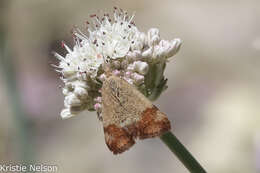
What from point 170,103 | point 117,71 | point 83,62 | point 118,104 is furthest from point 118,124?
point 170,103

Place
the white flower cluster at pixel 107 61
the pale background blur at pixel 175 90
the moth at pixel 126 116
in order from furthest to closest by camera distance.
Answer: the pale background blur at pixel 175 90 → the white flower cluster at pixel 107 61 → the moth at pixel 126 116

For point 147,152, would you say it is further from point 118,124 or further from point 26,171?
point 118,124

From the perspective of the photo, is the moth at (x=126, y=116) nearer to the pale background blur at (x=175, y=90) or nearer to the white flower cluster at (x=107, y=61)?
the white flower cluster at (x=107, y=61)

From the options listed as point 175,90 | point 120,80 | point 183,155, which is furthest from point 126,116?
point 175,90

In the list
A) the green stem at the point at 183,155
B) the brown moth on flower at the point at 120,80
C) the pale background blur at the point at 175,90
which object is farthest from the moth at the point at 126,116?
the pale background blur at the point at 175,90

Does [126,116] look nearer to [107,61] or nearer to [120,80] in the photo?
[120,80]

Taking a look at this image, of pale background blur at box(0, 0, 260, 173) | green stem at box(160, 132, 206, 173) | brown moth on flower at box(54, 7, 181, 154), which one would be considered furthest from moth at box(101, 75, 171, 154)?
pale background blur at box(0, 0, 260, 173)

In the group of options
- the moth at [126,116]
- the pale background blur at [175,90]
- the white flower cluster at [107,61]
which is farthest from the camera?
the pale background blur at [175,90]
